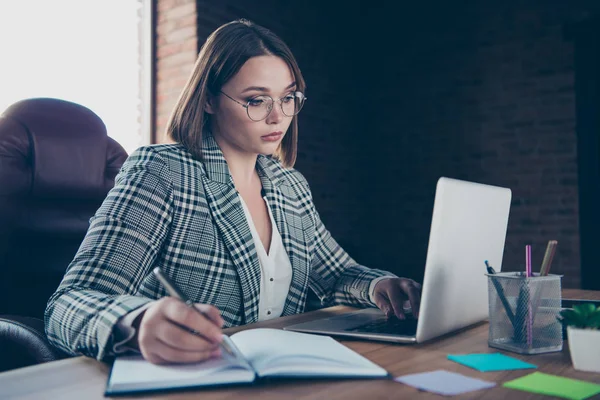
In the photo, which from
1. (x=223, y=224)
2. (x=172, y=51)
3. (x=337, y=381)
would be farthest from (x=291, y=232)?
(x=172, y=51)

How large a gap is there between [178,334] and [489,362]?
463 mm

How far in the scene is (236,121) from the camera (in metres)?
1.36

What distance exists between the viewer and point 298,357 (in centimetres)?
73

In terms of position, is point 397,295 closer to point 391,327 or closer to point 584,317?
point 391,327

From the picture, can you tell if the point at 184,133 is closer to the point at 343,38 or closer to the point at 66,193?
the point at 66,193

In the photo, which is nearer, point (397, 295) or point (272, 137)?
point (397, 295)

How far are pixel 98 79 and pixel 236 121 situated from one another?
2.00 meters

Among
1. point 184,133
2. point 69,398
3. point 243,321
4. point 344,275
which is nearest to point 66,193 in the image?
point 184,133

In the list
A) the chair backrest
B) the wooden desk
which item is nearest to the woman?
the wooden desk

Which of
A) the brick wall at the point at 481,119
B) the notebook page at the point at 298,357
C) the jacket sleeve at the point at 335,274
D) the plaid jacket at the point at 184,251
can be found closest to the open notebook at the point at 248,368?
the notebook page at the point at 298,357

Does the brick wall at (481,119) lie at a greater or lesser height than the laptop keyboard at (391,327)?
greater

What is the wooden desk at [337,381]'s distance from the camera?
656 millimetres

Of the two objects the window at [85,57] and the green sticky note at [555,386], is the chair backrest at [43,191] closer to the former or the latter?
the window at [85,57]

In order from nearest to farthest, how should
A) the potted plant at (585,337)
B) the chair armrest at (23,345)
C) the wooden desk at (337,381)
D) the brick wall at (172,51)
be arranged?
the wooden desk at (337,381) → the potted plant at (585,337) → the chair armrest at (23,345) → the brick wall at (172,51)
